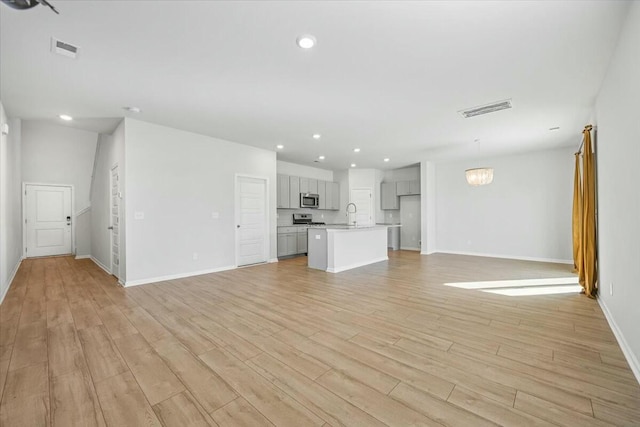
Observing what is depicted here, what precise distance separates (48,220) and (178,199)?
19.0 feet

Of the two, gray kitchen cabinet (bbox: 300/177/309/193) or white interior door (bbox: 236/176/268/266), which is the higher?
gray kitchen cabinet (bbox: 300/177/309/193)

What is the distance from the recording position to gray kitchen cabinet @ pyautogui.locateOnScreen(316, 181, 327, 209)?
28.0 feet

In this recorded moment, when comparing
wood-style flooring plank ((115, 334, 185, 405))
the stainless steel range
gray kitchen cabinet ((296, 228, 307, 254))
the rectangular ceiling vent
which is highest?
the rectangular ceiling vent

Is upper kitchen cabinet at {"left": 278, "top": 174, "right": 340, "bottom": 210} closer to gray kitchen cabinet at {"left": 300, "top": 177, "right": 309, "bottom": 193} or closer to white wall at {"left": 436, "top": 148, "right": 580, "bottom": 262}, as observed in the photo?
gray kitchen cabinet at {"left": 300, "top": 177, "right": 309, "bottom": 193}

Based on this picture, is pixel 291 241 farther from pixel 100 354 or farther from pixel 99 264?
pixel 100 354

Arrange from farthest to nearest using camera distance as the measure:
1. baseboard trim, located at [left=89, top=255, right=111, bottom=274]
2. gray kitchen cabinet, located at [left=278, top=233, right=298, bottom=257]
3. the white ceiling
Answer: gray kitchen cabinet, located at [left=278, top=233, right=298, bottom=257]
baseboard trim, located at [left=89, top=255, right=111, bottom=274]
the white ceiling

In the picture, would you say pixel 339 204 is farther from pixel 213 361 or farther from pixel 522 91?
pixel 213 361

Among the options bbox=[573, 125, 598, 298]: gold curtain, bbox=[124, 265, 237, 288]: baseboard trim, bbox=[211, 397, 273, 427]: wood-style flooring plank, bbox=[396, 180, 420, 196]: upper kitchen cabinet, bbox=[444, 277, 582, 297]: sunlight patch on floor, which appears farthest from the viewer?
bbox=[396, 180, 420, 196]: upper kitchen cabinet

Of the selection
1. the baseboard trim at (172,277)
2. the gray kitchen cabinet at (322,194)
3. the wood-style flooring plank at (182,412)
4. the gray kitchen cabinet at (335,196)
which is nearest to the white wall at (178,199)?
the baseboard trim at (172,277)

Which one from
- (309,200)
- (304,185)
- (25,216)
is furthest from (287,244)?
(25,216)

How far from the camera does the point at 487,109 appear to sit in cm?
393

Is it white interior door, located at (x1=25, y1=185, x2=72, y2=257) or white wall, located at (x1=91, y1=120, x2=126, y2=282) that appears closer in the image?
white wall, located at (x1=91, y1=120, x2=126, y2=282)

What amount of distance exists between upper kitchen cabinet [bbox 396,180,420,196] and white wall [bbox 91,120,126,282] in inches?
286

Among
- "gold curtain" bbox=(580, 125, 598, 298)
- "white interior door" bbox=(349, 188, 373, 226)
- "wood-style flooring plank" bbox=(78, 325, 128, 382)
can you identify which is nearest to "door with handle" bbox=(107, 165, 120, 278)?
"wood-style flooring plank" bbox=(78, 325, 128, 382)
